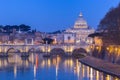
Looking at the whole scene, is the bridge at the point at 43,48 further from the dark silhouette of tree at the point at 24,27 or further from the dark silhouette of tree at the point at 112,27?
the dark silhouette of tree at the point at 112,27

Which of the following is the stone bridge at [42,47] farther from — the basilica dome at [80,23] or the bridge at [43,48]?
the basilica dome at [80,23]

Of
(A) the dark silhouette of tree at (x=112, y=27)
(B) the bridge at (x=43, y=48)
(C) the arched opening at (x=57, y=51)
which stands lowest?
(C) the arched opening at (x=57, y=51)

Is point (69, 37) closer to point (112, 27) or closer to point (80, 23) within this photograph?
point (80, 23)

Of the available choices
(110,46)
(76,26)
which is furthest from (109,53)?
(76,26)

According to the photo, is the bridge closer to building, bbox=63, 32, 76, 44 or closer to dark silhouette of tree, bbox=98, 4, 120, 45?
building, bbox=63, 32, 76, 44

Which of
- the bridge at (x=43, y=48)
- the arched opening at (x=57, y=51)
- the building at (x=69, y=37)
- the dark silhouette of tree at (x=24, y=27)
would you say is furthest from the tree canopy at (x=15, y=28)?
the bridge at (x=43, y=48)

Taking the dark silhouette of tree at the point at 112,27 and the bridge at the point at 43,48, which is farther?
the bridge at the point at 43,48

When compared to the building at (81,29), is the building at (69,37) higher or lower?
lower

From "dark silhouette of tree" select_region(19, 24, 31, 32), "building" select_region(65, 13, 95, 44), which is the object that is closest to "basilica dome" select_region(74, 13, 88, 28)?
"building" select_region(65, 13, 95, 44)

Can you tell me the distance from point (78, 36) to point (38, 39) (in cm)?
1116

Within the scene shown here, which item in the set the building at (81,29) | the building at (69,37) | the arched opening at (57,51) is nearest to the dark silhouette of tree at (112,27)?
the arched opening at (57,51)

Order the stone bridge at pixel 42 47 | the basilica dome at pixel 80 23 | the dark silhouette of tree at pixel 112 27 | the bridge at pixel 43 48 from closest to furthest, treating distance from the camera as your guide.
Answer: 1. the dark silhouette of tree at pixel 112 27
2. the bridge at pixel 43 48
3. the stone bridge at pixel 42 47
4. the basilica dome at pixel 80 23

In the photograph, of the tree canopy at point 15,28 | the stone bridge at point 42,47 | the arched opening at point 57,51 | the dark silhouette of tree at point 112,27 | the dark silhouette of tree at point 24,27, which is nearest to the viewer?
the dark silhouette of tree at point 112,27

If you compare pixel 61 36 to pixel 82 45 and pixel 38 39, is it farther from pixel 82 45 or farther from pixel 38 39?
pixel 82 45
